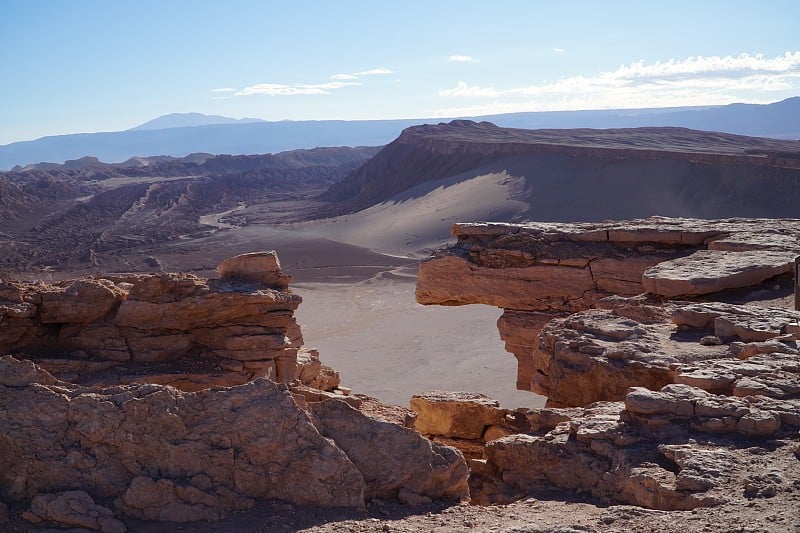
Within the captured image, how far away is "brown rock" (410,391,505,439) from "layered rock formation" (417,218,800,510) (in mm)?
34

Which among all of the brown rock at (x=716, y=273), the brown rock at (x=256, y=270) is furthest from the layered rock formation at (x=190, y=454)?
the brown rock at (x=716, y=273)

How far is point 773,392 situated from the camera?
4.20 meters

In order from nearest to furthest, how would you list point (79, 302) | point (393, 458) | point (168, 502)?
point (168, 502) → point (393, 458) → point (79, 302)

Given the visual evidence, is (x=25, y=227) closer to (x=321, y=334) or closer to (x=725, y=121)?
(x=321, y=334)

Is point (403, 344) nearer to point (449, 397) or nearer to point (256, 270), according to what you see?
point (449, 397)

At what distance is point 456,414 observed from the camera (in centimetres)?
763

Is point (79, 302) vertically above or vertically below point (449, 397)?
above

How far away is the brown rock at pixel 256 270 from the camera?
25.7 feet

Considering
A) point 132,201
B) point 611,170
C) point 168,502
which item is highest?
point 611,170

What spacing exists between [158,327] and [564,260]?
471 cm

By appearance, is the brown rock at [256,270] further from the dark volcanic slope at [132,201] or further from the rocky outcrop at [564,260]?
the dark volcanic slope at [132,201]

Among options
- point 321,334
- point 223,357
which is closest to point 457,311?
point 321,334

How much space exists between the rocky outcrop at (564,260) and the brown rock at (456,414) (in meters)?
1.40

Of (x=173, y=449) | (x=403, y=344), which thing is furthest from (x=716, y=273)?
(x=403, y=344)
